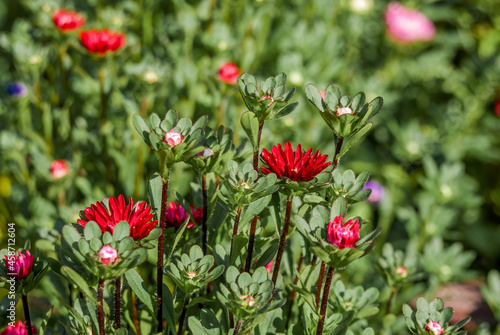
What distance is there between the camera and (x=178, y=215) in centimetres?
83

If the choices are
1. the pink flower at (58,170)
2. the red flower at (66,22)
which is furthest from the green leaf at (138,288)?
the red flower at (66,22)

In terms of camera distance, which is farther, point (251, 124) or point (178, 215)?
point (178, 215)

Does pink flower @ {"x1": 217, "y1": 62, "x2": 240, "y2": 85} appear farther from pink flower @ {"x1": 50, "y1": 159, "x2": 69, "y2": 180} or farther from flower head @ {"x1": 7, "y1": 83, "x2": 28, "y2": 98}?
flower head @ {"x1": 7, "y1": 83, "x2": 28, "y2": 98}

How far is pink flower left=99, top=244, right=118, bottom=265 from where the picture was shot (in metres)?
0.60

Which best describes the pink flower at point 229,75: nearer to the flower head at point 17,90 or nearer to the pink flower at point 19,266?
the flower head at point 17,90

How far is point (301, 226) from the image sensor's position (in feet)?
2.17

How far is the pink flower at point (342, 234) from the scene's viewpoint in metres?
0.64

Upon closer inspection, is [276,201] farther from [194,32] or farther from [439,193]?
[194,32]

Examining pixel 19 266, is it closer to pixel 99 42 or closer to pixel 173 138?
pixel 173 138

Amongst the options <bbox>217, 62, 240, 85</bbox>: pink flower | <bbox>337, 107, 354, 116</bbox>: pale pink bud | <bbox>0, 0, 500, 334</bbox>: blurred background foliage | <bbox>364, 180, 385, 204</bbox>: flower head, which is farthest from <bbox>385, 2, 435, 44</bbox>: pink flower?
<bbox>337, 107, 354, 116</bbox>: pale pink bud

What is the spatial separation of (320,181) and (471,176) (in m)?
1.80

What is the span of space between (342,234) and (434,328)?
223 mm

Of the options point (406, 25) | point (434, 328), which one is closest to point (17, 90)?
point (434, 328)

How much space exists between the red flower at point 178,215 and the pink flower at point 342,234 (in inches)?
10.5
